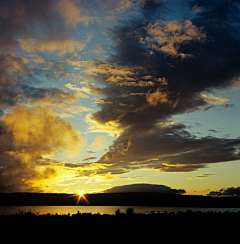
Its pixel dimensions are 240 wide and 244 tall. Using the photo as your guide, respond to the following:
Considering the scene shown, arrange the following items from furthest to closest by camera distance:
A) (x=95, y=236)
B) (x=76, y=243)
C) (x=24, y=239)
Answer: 1. (x=95, y=236)
2. (x=24, y=239)
3. (x=76, y=243)

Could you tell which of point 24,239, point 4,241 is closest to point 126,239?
point 24,239

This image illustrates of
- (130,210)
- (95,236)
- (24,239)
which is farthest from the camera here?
(130,210)

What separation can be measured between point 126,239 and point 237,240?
280 inches

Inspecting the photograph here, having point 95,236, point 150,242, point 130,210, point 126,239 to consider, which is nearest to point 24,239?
point 95,236

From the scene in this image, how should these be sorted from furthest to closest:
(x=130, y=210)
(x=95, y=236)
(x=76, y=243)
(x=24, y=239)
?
(x=130, y=210), (x=95, y=236), (x=24, y=239), (x=76, y=243)

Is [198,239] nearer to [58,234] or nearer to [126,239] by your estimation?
[126,239]

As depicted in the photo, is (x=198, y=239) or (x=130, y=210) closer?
(x=198, y=239)

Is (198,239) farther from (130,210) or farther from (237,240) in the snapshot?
Answer: (130,210)

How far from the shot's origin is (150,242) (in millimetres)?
14453

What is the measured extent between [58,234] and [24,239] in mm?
2563

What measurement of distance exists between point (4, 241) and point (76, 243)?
432cm

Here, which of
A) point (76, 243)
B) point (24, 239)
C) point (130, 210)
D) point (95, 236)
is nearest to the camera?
point (76, 243)

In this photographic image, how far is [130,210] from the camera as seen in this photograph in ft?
115

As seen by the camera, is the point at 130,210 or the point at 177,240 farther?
the point at 130,210
